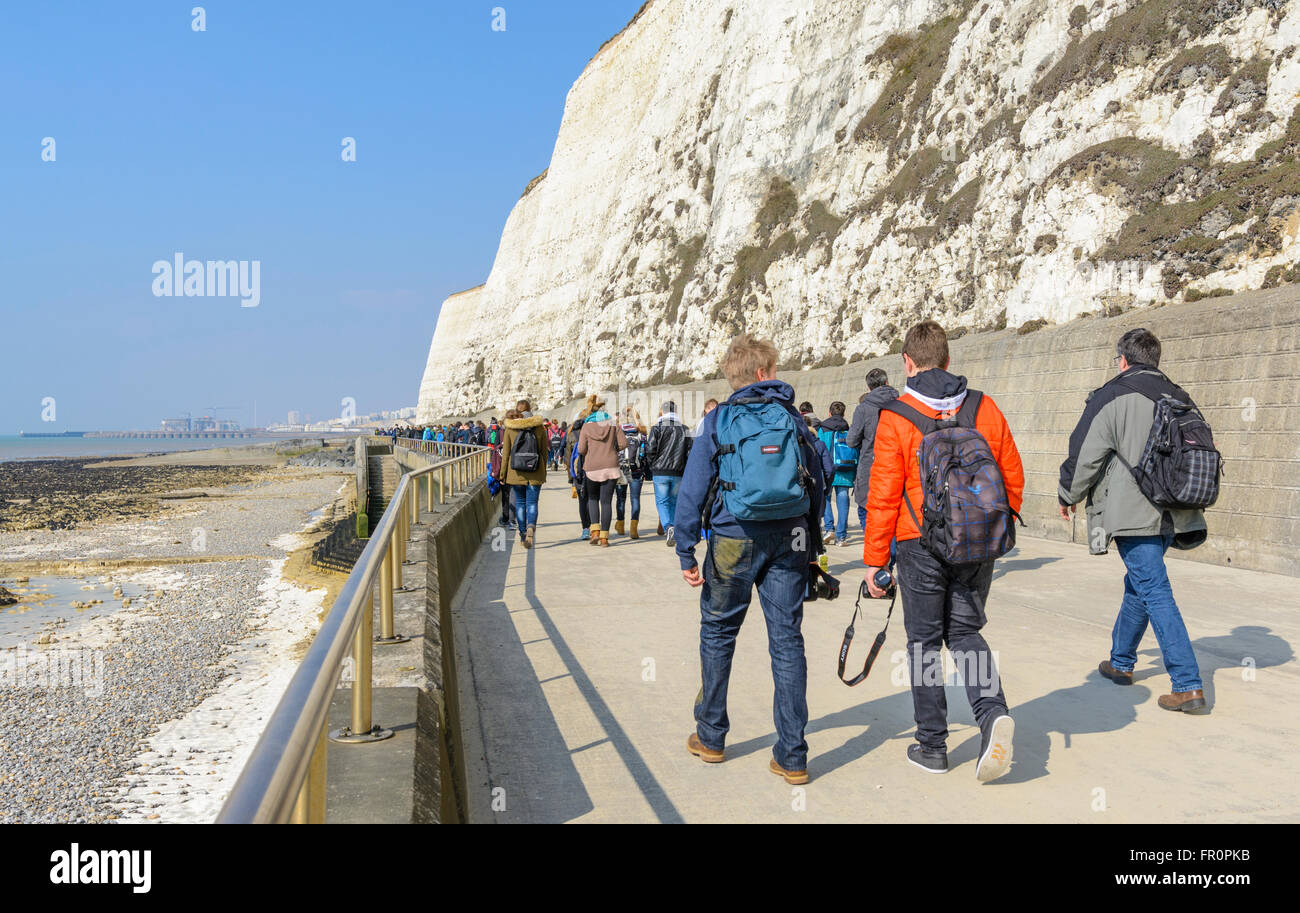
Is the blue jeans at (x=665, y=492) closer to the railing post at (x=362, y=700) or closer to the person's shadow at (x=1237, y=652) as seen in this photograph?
the person's shadow at (x=1237, y=652)

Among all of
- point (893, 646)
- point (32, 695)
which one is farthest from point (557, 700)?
point (32, 695)

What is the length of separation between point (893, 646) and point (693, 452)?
130 inches

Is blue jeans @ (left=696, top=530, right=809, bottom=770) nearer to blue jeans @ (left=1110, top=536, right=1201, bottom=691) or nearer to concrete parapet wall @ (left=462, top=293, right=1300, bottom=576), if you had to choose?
blue jeans @ (left=1110, top=536, right=1201, bottom=691)

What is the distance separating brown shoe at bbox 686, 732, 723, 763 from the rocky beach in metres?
4.15

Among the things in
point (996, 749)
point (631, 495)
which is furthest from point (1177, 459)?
point (631, 495)

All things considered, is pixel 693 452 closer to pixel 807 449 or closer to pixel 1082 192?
pixel 807 449

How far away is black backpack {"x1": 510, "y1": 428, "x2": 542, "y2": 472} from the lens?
13.2 metres

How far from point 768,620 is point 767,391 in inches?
42.3

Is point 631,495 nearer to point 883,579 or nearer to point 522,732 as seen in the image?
point 522,732

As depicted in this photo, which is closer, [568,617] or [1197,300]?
[568,617]

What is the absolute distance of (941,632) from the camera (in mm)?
4523

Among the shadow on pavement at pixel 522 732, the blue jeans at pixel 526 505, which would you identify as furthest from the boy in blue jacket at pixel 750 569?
the blue jeans at pixel 526 505

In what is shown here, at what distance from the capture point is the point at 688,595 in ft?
30.3

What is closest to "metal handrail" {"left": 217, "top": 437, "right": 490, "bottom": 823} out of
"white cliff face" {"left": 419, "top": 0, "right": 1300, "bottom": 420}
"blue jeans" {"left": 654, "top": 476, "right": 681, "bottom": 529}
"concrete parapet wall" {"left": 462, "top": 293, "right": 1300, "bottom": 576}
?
"blue jeans" {"left": 654, "top": 476, "right": 681, "bottom": 529}
